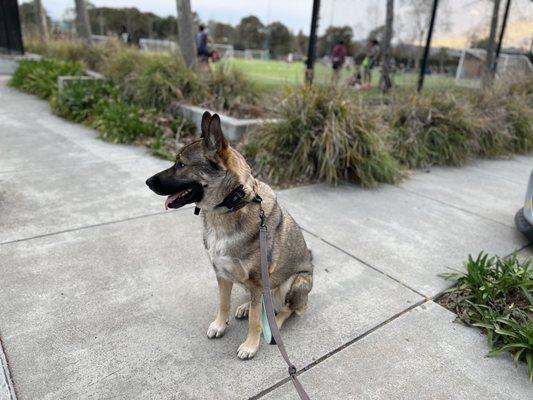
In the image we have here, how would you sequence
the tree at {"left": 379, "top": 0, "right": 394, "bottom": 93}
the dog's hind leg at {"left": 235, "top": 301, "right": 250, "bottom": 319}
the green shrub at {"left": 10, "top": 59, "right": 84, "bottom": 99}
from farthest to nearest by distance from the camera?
the tree at {"left": 379, "top": 0, "right": 394, "bottom": 93}
the green shrub at {"left": 10, "top": 59, "right": 84, "bottom": 99}
the dog's hind leg at {"left": 235, "top": 301, "right": 250, "bottom": 319}

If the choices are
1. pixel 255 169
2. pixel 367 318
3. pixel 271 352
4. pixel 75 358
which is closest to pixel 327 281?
pixel 367 318

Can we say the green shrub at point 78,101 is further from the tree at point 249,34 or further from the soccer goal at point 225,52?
the tree at point 249,34

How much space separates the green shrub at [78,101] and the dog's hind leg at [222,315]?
6323 mm

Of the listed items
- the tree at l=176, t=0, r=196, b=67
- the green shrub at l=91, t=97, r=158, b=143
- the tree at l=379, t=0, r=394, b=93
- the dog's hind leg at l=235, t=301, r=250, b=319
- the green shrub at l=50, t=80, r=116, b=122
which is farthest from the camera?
the tree at l=379, t=0, r=394, b=93

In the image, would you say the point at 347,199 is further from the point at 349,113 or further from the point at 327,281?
the point at 327,281

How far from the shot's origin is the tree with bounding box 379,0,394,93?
981 centimetres

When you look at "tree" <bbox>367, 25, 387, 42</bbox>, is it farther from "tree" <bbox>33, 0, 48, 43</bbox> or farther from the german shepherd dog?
the german shepherd dog

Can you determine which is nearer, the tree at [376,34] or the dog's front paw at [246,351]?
the dog's front paw at [246,351]

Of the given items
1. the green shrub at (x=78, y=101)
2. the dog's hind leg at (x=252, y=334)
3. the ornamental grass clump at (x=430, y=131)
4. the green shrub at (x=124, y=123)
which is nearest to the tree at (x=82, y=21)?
the green shrub at (x=78, y=101)

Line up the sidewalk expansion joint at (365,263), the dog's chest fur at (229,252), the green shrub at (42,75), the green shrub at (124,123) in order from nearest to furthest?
the dog's chest fur at (229,252)
the sidewalk expansion joint at (365,263)
the green shrub at (124,123)
the green shrub at (42,75)

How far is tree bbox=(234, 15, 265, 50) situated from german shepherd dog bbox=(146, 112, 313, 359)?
196 feet

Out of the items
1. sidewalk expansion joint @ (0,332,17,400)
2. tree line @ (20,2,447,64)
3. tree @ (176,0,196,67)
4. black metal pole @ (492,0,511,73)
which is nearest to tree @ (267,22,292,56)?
tree line @ (20,2,447,64)

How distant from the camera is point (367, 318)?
290cm

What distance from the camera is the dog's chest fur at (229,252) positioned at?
225 cm
